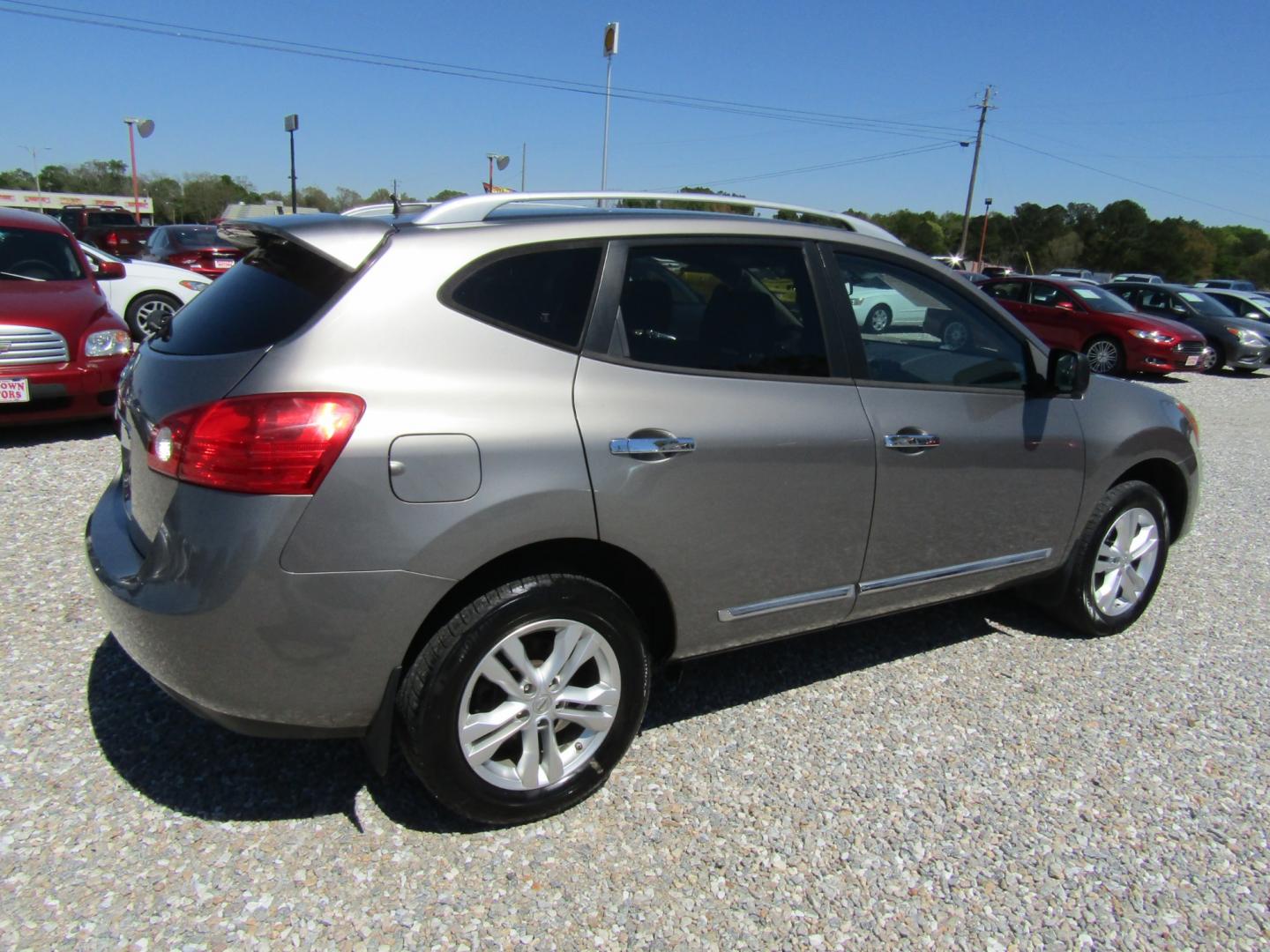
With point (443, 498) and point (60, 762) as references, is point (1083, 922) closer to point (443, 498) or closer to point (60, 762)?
point (443, 498)

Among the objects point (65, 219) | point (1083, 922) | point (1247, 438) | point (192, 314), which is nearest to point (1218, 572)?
point (1083, 922)

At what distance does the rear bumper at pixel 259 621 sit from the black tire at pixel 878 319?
1.84 metres

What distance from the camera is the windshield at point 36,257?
23.2 ft

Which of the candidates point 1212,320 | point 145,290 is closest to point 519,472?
point 145,290

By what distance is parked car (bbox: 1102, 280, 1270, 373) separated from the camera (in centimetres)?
1706

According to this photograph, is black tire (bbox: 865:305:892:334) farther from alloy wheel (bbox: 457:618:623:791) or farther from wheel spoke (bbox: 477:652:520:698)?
wheel spoke (bbox: 477:652:520:698)

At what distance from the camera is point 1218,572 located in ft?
17.2

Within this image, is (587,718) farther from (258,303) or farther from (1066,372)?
(1066,372)

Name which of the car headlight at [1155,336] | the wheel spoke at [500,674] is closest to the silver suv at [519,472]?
the wheel spoke at [500,674]

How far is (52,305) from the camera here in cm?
658

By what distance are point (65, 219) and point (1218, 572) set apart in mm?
31919

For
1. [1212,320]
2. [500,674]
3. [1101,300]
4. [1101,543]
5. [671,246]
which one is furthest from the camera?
[1212,320]

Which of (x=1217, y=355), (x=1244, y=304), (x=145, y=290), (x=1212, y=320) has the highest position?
(x=1244, y=304)

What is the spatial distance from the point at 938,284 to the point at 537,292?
174 cm
